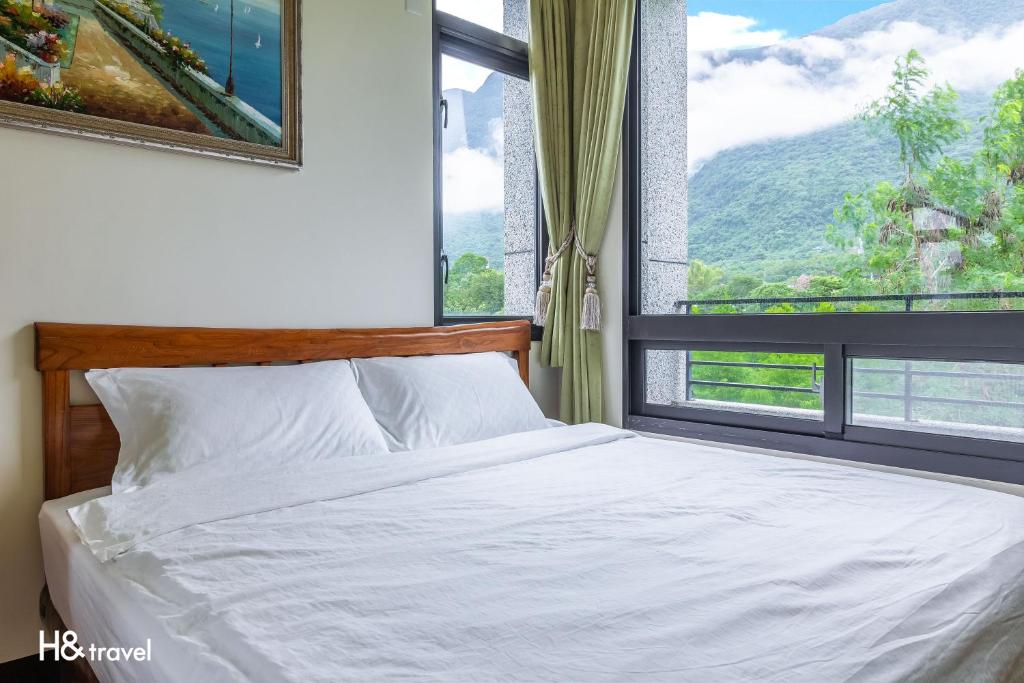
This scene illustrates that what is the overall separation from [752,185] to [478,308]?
1253 millimetres

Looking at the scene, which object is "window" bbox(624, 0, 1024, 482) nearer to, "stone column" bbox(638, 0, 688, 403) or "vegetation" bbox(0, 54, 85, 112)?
"stone column" bbox(638, 0, 688, 403)

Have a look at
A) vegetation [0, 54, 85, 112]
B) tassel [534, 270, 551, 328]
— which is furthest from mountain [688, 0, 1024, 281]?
vegetation [0, 54, 85, 112]

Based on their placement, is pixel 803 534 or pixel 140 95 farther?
pixel 140 95

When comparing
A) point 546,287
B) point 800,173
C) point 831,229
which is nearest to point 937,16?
point 800,173

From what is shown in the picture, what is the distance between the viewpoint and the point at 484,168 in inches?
119

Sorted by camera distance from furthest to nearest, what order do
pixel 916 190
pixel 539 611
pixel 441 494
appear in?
pixel 916 190 < pixel 441 494 < pixel 539 611

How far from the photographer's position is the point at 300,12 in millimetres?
2271

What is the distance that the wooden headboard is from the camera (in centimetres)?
177

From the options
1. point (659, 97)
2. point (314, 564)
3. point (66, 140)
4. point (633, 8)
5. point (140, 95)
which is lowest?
point (314, 564)

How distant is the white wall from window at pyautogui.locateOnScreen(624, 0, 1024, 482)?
1016 mm

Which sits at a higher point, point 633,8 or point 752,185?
point 633,8

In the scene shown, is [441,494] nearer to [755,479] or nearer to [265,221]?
[755,479]

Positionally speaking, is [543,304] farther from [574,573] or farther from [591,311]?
[574,573]

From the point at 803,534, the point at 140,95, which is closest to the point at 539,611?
the point at 803,534
